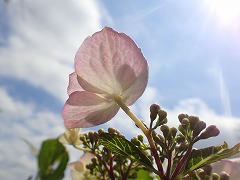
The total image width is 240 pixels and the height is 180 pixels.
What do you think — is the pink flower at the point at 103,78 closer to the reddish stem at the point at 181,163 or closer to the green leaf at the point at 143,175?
the reddish stem at the point at 181,163

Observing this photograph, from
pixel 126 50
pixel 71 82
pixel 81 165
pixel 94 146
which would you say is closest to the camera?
pixel 126 50

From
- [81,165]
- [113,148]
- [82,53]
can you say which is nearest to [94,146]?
[81,165]

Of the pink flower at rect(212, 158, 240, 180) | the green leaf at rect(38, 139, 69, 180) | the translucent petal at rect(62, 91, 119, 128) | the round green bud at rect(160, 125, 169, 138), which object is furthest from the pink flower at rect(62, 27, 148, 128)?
the green leaf at rect(38, 139, 69, 180)

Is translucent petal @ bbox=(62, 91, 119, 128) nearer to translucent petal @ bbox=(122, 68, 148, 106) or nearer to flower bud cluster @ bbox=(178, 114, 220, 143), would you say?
translucent petal @ bbox=(122, 68, 148, 106)

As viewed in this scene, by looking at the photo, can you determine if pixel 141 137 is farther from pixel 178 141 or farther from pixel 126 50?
pixel 126 50

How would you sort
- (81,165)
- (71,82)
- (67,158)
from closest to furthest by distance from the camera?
1. (71,82)
2. (81,165)
3. (67,158)

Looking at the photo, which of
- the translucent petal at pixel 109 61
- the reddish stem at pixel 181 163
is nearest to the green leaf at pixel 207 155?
the reddish stem at pixel 181 163
